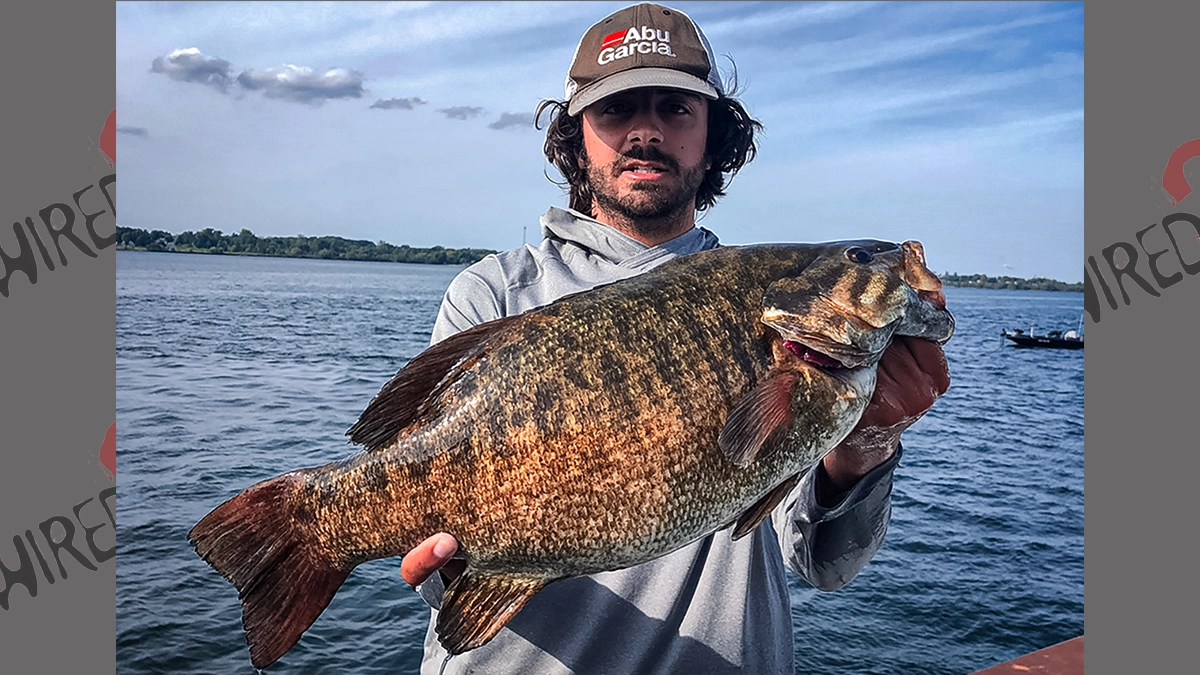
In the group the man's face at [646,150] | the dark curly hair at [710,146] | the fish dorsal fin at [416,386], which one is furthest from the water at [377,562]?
the fish dorsal fin at [416,386]

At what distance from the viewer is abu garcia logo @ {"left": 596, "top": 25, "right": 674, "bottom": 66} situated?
346 centimetres

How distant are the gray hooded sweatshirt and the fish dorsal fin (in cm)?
71

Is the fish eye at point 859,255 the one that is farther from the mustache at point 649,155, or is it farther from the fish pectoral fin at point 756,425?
the mustache at point 649,155

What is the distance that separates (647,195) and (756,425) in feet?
5.34

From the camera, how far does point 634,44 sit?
3477 millimetres

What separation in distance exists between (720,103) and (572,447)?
2.89m

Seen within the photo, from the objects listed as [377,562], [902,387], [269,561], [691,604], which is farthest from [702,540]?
[377,562]

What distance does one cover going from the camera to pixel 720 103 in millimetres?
4496

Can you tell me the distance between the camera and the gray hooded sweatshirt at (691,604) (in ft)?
9.75

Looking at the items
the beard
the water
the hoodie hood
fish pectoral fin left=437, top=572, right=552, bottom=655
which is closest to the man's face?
the beard

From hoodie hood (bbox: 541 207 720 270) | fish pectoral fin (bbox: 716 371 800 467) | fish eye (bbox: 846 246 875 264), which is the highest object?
hoodie hood (bbox: 541 207 720 270)

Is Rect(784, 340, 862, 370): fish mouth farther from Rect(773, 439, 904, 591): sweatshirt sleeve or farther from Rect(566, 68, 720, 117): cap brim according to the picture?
Rect(566, 68, 720, 117): cap brim

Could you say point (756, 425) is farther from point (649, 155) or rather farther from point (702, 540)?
point (649, 155)

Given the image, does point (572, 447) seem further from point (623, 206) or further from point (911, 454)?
point (911, 454)
